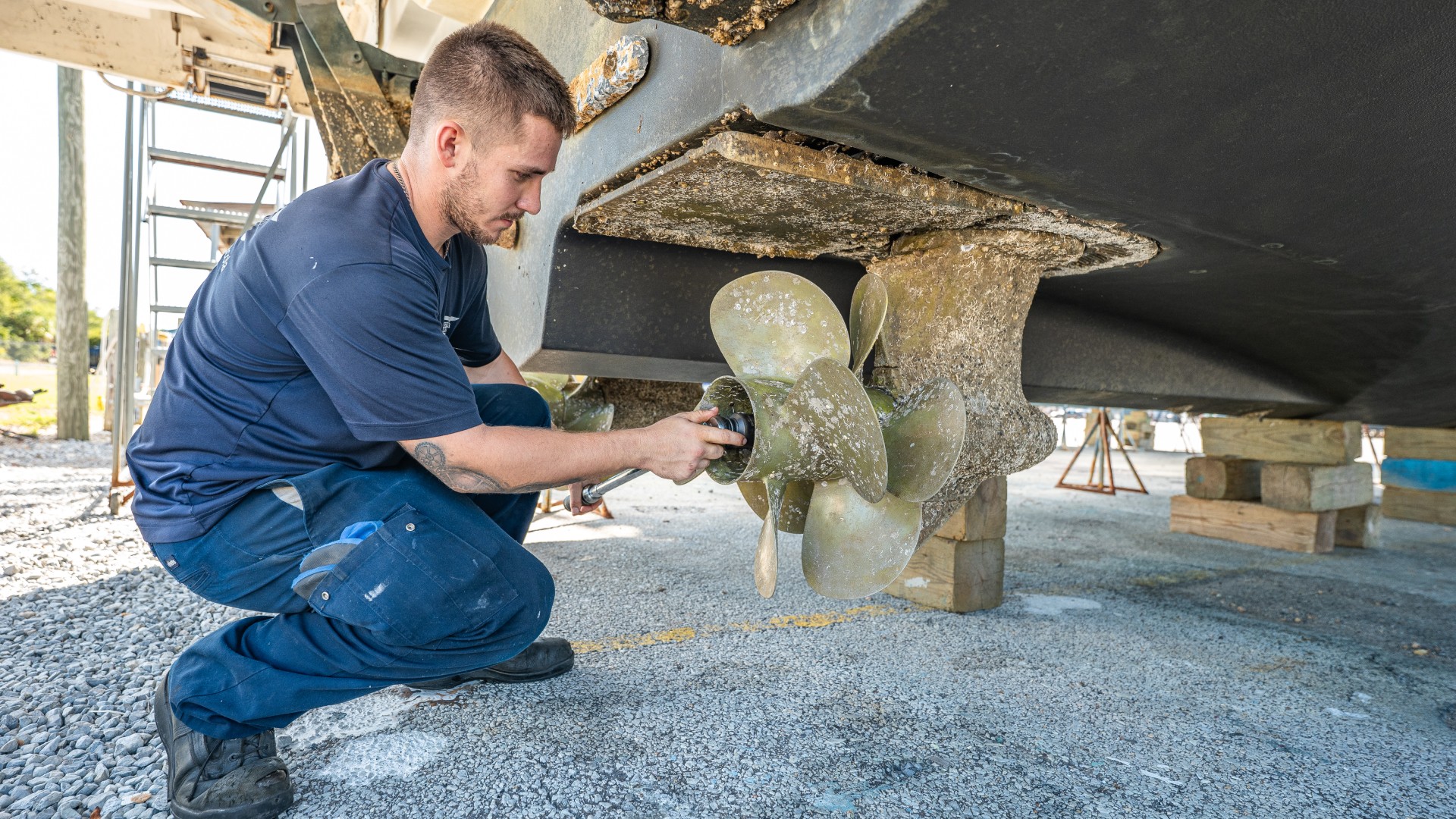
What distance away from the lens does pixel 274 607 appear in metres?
1.64

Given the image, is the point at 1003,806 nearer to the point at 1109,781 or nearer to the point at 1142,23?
the point at 1109,781

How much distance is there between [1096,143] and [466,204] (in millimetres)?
1256

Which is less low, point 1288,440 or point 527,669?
point 1288,440

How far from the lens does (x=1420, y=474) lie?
5836mm

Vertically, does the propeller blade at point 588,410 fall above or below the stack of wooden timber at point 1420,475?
above

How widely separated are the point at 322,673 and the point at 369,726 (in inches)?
14.0

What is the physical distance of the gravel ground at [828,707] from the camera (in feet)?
5.23

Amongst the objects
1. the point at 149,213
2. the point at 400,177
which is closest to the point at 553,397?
the point at 400,177

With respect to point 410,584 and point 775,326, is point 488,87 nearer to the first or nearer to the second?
point 775,326

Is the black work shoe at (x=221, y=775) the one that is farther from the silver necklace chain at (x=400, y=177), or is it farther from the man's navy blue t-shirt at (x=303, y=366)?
the silver necklace chain at (x=400, y=177)

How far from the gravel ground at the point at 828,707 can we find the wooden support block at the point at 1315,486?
2.77ft

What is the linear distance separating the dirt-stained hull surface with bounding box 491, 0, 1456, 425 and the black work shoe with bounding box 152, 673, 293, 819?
3.69 feet

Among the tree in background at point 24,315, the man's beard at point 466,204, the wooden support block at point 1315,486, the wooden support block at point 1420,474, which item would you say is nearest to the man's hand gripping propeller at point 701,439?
the man's beard at point 466,204

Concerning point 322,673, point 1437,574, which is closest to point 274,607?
point 322,673
